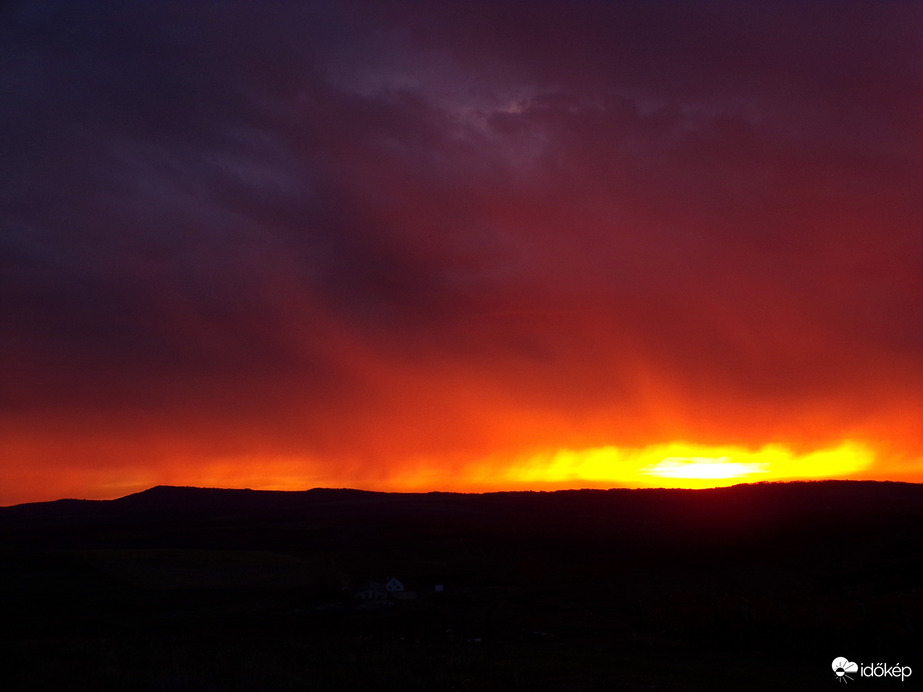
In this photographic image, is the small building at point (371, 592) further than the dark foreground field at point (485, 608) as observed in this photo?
Yes

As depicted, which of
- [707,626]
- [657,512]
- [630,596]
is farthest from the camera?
[657,512]

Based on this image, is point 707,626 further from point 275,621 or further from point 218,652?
point 275,621

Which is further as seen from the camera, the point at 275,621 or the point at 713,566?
the point at 713,566

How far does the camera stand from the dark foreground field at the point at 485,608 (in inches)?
1119

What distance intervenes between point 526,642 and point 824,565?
57.1m

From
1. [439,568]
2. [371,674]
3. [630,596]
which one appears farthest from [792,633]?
[439,568]

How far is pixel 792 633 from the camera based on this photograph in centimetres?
4175

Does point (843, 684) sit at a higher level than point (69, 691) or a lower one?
lower

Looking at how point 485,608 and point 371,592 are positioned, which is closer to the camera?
point 485,608

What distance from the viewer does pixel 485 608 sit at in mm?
69062

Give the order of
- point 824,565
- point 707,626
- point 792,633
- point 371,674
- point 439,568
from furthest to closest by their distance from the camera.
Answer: point 439,568 < point 824,565 < point 707,626 < point 792,633 < point 371,674

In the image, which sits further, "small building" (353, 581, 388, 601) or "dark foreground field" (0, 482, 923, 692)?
"small building" (353, 581, 388, 601)

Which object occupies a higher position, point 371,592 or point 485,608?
point 371,592

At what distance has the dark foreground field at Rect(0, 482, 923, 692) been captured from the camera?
28.4 meters
